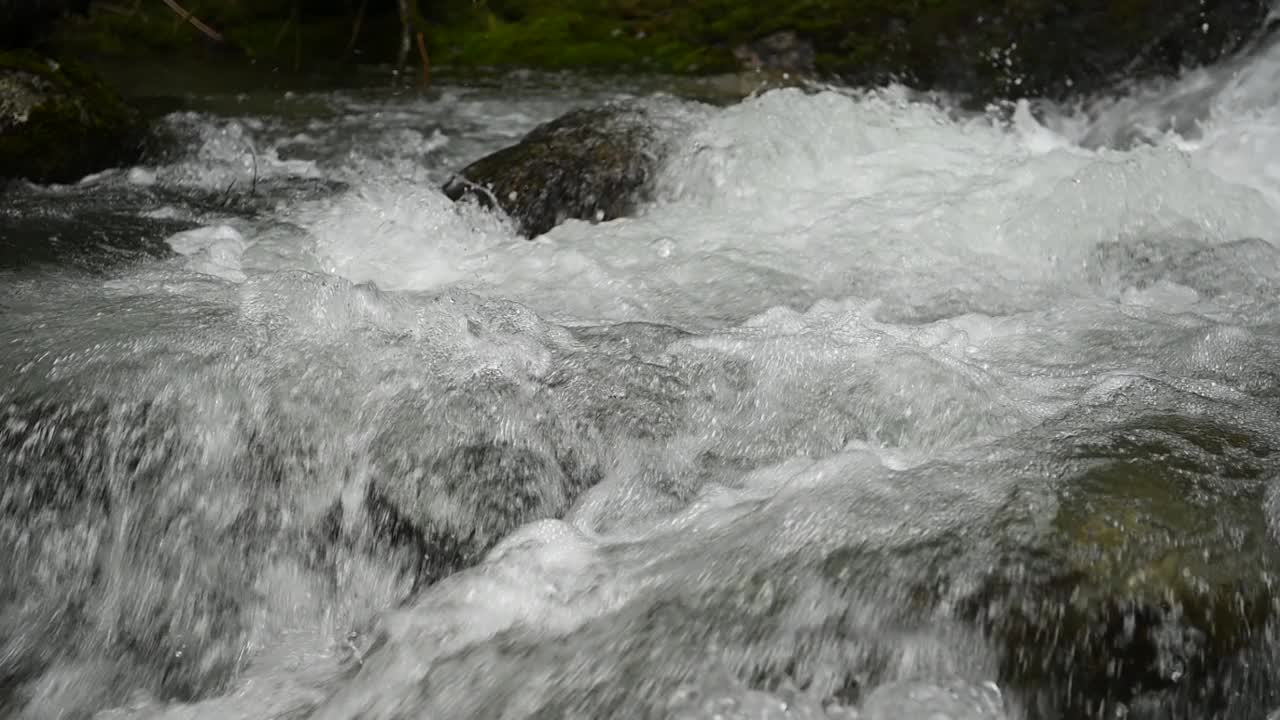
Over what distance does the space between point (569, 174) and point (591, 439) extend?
2.12 metres

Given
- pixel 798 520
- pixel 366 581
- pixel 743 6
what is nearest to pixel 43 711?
pixel 366 581

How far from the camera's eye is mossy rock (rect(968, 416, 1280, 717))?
6.16 feet

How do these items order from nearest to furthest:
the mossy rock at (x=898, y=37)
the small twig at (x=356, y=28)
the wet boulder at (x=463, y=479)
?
the wet boulder at (x=463, y=479) < the mossy rock at (x=898, y=37) < the small twig at (x=356, y=28)

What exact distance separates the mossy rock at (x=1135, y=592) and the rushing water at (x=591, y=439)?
0.11ft

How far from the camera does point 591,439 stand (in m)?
2.77

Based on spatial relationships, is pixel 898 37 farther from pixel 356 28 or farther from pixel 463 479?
pixel 463 479

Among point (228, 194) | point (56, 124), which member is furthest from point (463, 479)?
point (56, 124)

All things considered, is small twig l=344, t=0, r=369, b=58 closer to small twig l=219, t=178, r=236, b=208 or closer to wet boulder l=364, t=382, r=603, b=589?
small twig l=219, t=178, r=236, b=208

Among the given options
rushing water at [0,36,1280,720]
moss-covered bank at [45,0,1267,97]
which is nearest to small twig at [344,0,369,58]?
moss-covered bank at [45,0,1267,97]

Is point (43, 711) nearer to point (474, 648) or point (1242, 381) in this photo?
point (474, 648)

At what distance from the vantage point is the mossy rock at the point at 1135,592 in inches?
73.9

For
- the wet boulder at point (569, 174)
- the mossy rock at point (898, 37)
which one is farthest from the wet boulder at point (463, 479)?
the mossy rock at point (898, 37)

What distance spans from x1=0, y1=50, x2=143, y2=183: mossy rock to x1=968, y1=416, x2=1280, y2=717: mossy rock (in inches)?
179

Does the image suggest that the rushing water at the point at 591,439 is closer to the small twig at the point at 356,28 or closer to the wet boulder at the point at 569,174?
the wet boulder at the point at 569,174
